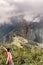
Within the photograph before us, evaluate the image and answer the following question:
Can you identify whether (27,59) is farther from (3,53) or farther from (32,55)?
(3,53)

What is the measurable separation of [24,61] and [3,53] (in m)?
4.61

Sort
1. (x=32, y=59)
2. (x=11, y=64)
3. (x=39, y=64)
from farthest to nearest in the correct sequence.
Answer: (x=32, y=59) → (x=39, y=64) → (x=11, y=64)

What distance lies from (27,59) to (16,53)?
2.95 meters

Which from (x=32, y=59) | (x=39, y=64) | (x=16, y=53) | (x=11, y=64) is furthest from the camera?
(x=16, y=53)

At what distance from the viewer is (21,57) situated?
96.3 feet

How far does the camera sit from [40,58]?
29.0m

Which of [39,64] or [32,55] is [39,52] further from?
[39,64]

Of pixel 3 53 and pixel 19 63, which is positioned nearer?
pixel 19 63

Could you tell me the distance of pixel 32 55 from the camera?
3022 cm

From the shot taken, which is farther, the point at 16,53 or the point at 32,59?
the point at 16,53

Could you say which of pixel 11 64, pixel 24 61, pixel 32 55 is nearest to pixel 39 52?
pixel 32 55

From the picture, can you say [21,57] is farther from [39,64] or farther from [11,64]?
[11,64]

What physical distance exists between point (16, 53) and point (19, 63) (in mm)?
3129

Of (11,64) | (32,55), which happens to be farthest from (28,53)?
(11,64)
